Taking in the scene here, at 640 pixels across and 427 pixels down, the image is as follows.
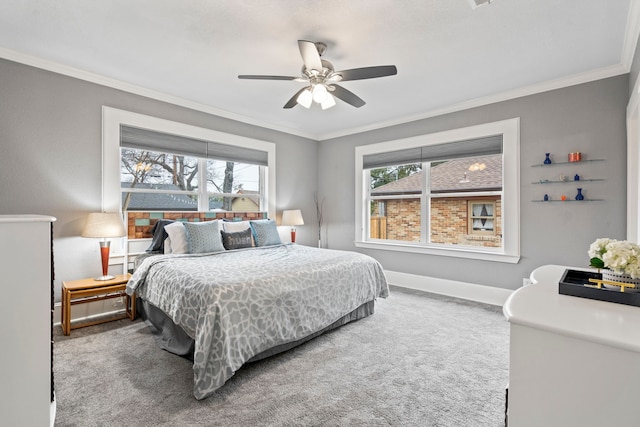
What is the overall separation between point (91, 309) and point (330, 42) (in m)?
3.62

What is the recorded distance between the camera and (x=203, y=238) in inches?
135

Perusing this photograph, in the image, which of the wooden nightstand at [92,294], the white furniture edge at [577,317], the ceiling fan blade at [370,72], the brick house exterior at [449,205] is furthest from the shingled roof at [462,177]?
the wooden nightstand at [92,294]

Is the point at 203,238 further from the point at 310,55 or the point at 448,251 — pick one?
the point at 448,251

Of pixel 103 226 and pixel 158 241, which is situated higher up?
pixel 103 226

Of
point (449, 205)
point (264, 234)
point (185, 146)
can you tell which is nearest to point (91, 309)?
point (264, 234)

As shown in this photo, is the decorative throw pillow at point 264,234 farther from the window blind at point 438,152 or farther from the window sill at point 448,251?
the window blind at point 438,152

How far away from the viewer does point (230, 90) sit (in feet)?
12.1

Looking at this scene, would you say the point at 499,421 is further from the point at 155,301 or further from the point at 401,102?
the point at 401,102

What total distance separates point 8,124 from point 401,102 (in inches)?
166

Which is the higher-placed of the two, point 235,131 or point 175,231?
point 235,131

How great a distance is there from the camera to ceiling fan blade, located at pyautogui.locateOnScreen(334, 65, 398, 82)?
91.8 inches

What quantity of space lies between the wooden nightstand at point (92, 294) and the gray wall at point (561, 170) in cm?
389

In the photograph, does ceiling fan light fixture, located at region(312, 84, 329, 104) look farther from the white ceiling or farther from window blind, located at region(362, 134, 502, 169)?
window blind, located at region(362, 134, 502, 169)

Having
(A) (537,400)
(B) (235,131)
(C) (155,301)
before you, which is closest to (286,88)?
(B) (235,131)
